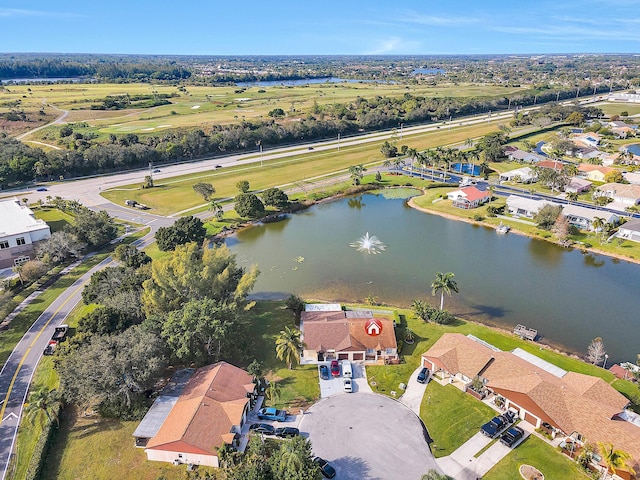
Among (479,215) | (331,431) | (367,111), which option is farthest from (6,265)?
(367,111)

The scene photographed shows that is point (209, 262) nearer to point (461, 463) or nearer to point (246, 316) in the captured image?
point (246, 316)

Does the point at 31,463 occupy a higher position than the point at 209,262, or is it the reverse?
the point at 209,262

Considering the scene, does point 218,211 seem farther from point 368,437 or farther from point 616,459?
point 616,459

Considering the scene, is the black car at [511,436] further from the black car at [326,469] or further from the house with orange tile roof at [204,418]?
the house with orange tile roof at [204,418]

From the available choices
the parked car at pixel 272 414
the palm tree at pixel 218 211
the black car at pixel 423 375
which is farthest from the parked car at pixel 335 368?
the palm tree at pixel 218 211

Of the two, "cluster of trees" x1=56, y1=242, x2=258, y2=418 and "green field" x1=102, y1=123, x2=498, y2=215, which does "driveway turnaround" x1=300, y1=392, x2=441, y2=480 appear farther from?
"green field" x1=102, y1=123, x2=498, y2=215

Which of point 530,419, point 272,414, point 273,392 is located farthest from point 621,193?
point 272,414
